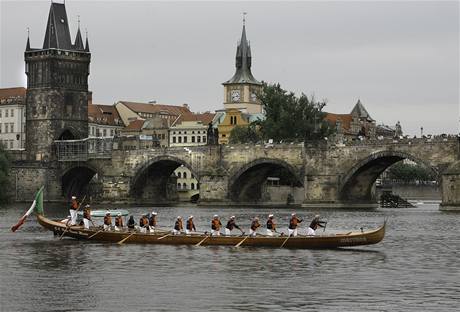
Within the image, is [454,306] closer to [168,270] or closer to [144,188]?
[168,270]

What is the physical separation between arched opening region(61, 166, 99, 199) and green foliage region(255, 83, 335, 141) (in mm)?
22948

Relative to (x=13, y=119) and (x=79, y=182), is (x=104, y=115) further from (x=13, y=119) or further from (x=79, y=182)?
(x=79, y=182)

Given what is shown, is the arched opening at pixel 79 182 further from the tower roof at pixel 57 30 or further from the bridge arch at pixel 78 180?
the tower roof at pixel 57 30

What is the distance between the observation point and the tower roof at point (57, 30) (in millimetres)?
138625

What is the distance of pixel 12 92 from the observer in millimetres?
172875

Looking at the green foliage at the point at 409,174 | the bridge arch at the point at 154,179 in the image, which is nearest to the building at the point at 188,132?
the green foliage at the point at 409,174

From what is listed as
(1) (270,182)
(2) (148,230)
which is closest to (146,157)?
(1) (270,182)

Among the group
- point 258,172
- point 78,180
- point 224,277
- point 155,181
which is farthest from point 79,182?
point 224,277

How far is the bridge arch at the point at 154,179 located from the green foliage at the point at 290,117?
1229cm

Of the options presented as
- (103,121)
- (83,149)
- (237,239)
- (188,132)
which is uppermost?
(103,121)

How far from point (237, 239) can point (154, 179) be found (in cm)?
8037

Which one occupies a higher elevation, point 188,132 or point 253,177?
point 188,132

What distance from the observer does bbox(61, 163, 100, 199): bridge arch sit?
139 meters

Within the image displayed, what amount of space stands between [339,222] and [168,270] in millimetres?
35834
